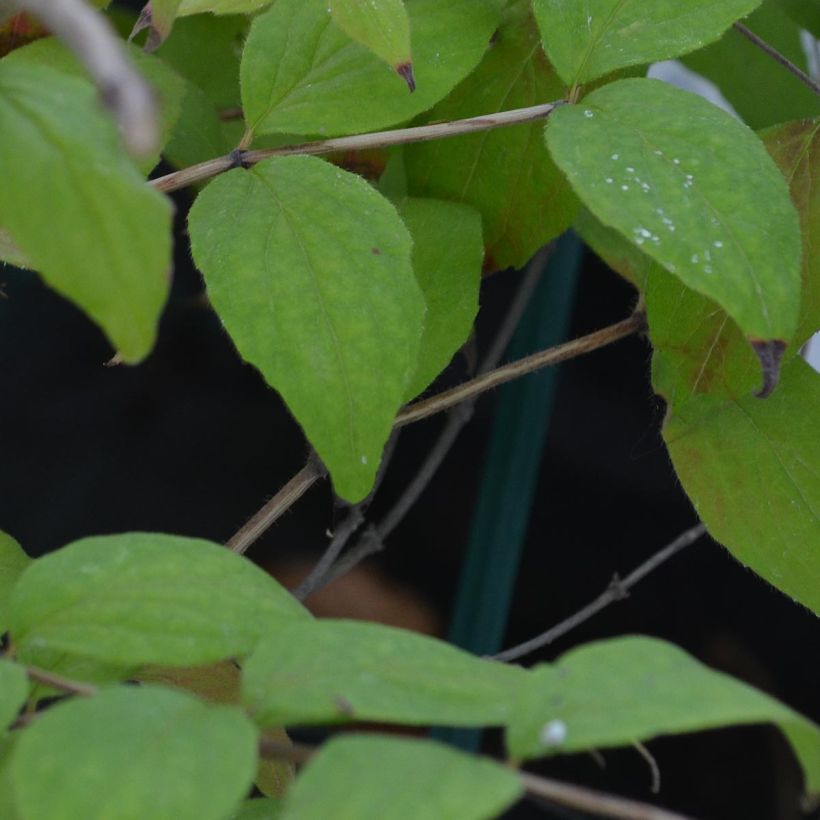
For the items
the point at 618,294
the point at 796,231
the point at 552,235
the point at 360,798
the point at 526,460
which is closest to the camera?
the point at 360,798

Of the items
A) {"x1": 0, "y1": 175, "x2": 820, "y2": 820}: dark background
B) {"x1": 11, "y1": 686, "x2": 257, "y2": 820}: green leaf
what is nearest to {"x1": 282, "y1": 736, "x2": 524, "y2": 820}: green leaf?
{"x1": 11, "y1": 686, "x2": 257, "y2": 820}: green leaf

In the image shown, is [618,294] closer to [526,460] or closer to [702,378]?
[526,460]

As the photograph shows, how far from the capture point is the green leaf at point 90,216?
0.19 m

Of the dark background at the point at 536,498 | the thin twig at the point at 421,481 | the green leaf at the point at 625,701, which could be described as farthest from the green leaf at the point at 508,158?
the dark background at the point at 536,498

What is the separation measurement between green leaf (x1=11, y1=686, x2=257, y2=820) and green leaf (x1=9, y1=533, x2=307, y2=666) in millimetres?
28

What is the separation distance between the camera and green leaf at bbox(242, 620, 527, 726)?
0.19 metres

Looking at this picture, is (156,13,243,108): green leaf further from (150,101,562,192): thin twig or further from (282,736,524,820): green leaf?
(282,736,524,820): green leaf

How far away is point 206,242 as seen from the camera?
30 centimetres

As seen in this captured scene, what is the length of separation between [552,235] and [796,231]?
12cm

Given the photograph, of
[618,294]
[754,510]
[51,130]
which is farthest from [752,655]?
[51,130]

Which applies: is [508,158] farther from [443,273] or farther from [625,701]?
[625,701]

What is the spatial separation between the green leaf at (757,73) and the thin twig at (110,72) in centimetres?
36

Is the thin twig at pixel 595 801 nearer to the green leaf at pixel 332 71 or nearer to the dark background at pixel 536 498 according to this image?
the green leaf at pixel 332 71

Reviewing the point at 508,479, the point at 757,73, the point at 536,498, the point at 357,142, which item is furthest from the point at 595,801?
the point at 536,498
